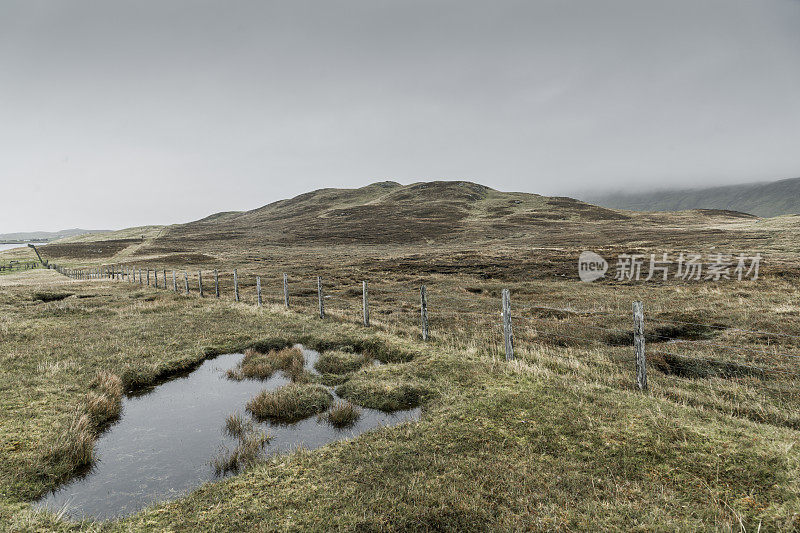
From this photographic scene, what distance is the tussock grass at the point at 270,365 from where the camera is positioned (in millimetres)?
10266

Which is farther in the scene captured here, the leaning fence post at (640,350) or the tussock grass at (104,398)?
the leaning fence post at (640,350)

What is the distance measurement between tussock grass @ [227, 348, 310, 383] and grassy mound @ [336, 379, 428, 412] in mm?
1388

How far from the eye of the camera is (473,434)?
6.41 meters

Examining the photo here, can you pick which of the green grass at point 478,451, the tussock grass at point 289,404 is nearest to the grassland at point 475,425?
the green grass at point 478,451

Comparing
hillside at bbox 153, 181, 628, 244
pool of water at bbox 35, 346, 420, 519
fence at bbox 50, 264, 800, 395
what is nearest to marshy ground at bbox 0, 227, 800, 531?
fence at bbox 50, 264, 800, 395

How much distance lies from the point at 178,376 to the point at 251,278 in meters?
28.0

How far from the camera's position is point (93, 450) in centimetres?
661

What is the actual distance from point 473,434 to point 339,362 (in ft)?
17.5

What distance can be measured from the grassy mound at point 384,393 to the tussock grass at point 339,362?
1.33m

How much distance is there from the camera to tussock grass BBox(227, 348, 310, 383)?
1027 centimetres

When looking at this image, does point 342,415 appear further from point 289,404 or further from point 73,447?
point 73,447

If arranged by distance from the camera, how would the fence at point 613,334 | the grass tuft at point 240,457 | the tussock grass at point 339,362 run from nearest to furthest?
the grass tuft at point 240,457
the fence at point 613,334
the tussock grass at point 339,362

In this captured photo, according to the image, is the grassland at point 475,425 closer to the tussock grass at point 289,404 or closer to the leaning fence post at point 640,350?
the leaning fence post at point 640,350

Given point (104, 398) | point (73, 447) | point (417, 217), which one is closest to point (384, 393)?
point (73, 447)
